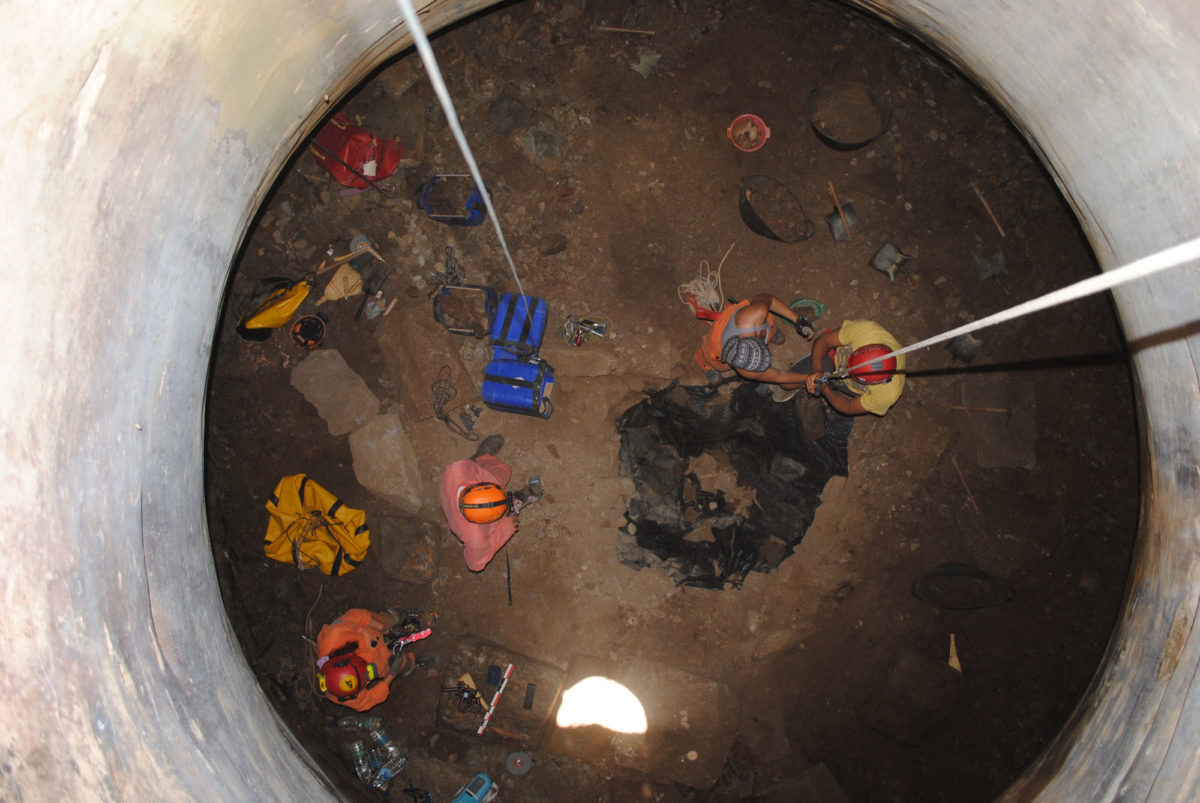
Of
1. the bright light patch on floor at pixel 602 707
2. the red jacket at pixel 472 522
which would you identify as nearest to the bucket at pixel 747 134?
the red jacket at pixel 472 522

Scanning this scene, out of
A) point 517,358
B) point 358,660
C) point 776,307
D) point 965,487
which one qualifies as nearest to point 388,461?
point 517,358

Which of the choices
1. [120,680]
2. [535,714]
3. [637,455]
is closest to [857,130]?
[637,455]

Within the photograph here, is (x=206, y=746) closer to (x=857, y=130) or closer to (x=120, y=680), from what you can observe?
(x=120, y=680)

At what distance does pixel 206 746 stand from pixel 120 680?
80cm

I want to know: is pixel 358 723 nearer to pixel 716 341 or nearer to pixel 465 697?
pixel 465 697

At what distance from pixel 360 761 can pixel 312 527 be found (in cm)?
205

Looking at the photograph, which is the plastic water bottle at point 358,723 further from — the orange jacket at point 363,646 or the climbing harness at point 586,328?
the climbing harness at point 586,328

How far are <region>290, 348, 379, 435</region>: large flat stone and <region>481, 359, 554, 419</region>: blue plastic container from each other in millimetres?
1216

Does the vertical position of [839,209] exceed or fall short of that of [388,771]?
it exceeds it

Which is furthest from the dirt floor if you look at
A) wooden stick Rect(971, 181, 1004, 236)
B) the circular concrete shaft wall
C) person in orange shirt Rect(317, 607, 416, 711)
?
the circular concrete shaft wall

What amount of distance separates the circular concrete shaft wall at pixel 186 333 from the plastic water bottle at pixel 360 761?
2.40ft

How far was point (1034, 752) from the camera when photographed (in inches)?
186

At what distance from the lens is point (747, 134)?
5148 millimetres

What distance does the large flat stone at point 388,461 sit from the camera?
5109 millimetres
